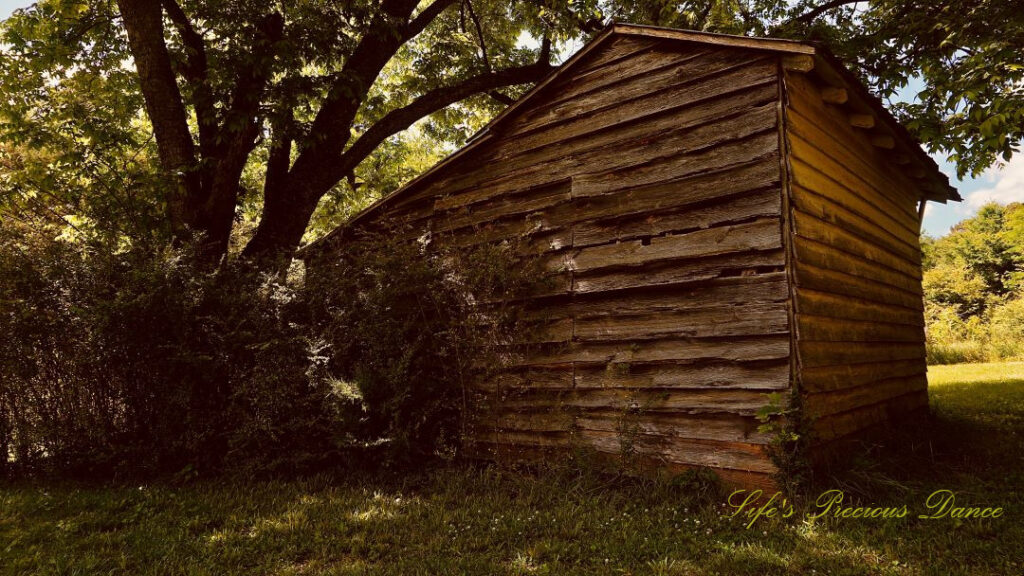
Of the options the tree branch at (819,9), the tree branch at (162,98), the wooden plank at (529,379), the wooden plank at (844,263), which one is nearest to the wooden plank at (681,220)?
the wooden plank at (844,263)

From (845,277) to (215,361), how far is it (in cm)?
740

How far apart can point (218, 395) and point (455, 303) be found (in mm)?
3174

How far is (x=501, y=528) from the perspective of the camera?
4.55m

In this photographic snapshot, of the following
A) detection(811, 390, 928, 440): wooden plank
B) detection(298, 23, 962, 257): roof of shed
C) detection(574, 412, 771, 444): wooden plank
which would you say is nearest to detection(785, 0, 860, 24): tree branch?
detection(298, 23, 962, 257): roof of shed

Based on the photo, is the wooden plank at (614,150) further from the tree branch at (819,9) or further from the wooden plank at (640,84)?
the tree branch at (819,9)

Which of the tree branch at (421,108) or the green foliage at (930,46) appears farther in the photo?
the tree branch at (421,108)

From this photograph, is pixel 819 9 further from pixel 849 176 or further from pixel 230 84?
pixel 230 84

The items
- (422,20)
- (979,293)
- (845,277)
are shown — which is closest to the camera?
(845,277)

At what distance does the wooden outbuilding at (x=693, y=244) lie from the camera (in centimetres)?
507

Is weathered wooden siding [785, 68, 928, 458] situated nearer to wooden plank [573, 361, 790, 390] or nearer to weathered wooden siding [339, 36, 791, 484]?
wooden plank [573, 361, 790, 390]

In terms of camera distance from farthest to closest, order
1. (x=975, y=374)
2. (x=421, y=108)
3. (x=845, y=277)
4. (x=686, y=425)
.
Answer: (x=975, y=374), (x=421, y=108), (x=845, y=277), (x=686, y=425)

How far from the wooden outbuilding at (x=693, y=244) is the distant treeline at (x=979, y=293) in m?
15.2

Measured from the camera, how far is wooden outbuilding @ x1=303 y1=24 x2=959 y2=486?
5070mm

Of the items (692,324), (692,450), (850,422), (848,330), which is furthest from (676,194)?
(850,422)
